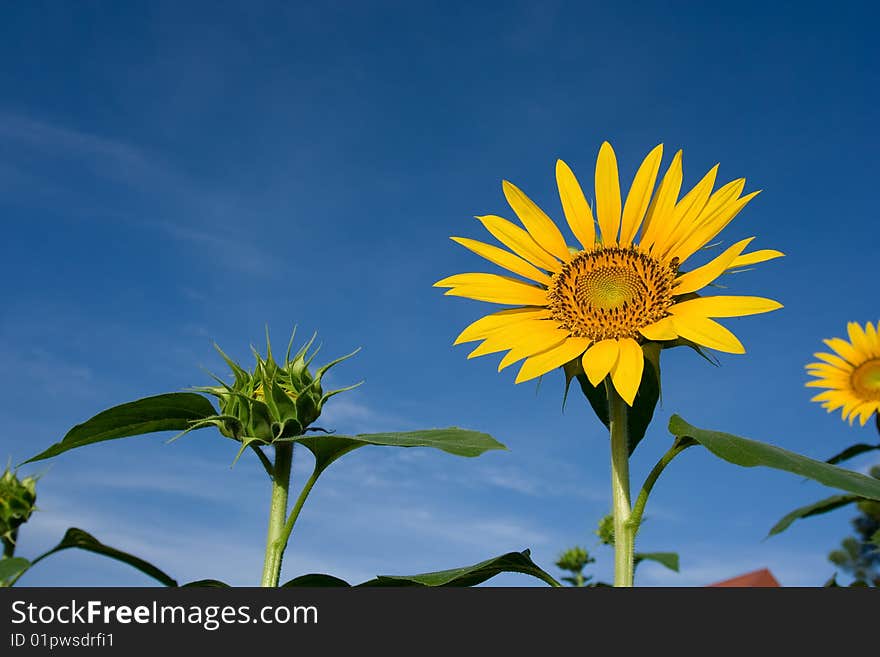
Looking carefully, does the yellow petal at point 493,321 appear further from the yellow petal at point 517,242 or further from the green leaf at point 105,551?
the green leaf at point 105,551

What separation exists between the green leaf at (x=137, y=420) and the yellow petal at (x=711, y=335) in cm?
127

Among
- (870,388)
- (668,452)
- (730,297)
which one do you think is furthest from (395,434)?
(870,388)

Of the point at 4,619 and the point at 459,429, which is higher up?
the point at 459,429

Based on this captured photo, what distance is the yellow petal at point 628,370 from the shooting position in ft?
6.39

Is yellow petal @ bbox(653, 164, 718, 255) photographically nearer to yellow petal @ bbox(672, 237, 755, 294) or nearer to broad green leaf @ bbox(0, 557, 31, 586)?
yellow petal @ bbox(672, 237, 755, 294)

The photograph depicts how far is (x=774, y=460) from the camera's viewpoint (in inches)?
69.5

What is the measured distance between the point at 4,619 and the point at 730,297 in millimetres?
1828

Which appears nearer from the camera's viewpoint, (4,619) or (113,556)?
(4,619)

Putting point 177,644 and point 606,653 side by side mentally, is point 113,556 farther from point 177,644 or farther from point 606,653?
point 606,653

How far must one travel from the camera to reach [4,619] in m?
1.86

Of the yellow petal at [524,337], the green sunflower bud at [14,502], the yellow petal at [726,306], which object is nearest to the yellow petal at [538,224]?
the yellow petal at [524,337]

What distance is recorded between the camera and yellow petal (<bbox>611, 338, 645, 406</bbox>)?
6.39 ft

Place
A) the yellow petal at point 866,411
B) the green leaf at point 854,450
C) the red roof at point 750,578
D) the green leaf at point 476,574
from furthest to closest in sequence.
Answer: the red roof at point 750,578 → the yellow petal at point 866,411 → the green leaf at point 854,450 → the green leaf at point 476,574

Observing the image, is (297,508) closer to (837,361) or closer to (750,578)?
(837,361)
